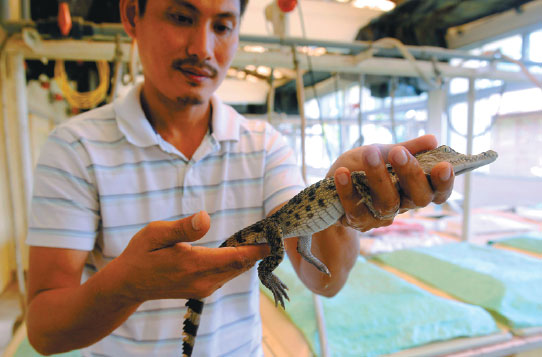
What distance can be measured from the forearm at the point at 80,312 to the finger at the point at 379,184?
562 millimetres

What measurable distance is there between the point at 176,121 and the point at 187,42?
311 mm

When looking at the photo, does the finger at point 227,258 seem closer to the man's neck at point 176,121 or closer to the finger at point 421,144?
the finger at point 421,144

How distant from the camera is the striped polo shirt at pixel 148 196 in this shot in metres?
0.97

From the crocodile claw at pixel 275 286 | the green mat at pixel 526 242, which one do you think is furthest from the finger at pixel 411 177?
the green mat at pixel 526 242

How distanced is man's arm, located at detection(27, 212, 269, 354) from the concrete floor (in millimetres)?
1035

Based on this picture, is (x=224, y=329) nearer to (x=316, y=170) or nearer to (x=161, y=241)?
(x=161, y=241)

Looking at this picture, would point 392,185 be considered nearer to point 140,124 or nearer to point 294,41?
point 140,124

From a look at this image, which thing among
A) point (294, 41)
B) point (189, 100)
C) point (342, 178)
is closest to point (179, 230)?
point (342, 178)

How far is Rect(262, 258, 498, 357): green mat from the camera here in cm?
131

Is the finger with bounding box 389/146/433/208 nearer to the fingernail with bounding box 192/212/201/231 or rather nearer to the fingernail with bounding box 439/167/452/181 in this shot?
the fingernail with bounding box 439/167/452/181

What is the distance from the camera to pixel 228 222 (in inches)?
46.6

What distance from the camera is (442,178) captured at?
64 cm

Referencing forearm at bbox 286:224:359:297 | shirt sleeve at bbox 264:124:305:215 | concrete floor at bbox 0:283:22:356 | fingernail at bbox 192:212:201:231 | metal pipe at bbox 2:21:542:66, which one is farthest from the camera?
concrete floor at bbox 0:283:22:356

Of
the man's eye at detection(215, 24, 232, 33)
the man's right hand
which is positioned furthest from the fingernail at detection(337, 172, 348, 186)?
the man's eye at detection(215, 24, 232, 33)
